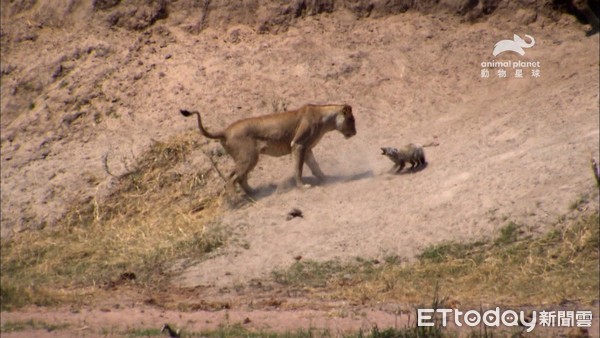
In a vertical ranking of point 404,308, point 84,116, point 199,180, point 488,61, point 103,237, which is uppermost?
point 488,61

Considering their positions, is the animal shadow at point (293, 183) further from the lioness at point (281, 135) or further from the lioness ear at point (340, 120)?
the lioness ear at point (340, 120)

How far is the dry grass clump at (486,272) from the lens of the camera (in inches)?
372

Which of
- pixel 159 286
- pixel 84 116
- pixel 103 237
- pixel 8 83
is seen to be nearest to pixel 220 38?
pixel 84 116

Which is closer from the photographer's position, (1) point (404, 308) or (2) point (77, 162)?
(1) point (404, 308)

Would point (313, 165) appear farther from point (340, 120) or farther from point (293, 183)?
point (340, 120)

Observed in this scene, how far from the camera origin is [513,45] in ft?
52.7

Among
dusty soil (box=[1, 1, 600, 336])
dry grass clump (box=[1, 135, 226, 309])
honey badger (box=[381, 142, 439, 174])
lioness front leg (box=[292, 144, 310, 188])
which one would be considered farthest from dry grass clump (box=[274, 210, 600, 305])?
lioness front leg (box=[292, 144, 310, 188])

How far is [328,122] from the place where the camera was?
45.4 ft

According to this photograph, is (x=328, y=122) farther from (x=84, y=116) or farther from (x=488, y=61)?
(x=84, y=116)

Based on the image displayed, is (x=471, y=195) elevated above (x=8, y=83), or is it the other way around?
(x=8, y=83)

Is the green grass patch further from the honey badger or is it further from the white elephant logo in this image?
the white elephant logo

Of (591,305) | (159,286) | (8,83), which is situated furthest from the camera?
(8,83)

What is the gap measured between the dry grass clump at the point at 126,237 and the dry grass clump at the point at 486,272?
192 cm

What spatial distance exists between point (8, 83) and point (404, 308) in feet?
33.7
